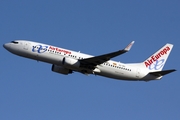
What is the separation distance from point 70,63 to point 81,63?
173cm

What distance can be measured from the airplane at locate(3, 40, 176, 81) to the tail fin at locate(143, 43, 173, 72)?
66cm

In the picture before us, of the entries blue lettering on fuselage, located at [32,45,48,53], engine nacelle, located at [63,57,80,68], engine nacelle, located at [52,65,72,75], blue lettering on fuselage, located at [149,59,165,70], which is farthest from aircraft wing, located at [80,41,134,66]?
blue lettering on fuselage, located at [149,59,165,70]

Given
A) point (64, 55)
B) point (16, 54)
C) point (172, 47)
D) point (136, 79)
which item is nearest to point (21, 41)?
point (16, 54)

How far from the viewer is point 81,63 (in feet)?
185

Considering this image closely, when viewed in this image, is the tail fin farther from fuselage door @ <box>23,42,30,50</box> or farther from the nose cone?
the nose cone

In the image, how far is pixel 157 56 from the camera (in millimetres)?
63625

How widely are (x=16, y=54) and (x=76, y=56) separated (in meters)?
8.31

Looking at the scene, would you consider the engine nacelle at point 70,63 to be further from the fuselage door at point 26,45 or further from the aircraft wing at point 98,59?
the fuselage door at point 26,45

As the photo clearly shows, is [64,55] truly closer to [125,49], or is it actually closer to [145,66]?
[125,49]

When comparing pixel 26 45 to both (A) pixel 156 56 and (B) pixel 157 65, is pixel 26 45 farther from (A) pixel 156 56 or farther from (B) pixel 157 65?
(A) pixel 156 56

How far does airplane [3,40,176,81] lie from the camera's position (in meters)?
55.7

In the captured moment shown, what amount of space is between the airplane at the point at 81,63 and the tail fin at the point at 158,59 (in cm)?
66

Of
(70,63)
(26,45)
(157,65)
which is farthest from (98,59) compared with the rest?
(157,65)

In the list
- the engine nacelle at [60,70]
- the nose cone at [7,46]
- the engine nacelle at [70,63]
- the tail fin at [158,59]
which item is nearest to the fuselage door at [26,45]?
the nose cone at [7,46]
